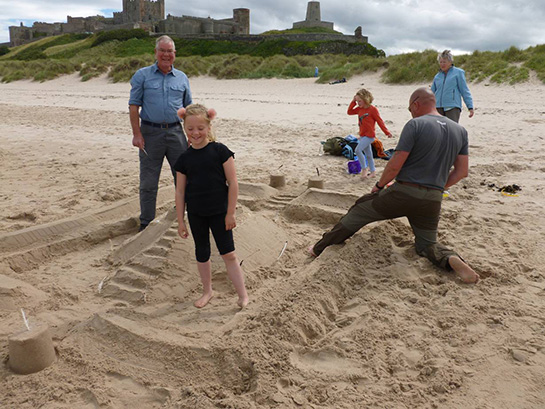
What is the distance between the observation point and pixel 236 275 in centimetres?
331

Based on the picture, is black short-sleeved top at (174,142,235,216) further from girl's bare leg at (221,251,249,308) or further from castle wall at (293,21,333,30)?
castle wall at (293,21,333,30)

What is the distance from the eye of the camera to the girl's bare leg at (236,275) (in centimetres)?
328

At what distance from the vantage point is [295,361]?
269 cm

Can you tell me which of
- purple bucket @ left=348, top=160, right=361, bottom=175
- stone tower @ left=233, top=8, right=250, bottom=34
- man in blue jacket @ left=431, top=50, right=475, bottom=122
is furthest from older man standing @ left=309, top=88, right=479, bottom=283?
stone tower @ left=233, top=8, right=250, bottom=34

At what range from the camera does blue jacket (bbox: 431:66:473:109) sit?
6102mm

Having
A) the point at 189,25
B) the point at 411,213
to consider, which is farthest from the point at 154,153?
the point at 189,25

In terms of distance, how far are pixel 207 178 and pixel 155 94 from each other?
1655mm

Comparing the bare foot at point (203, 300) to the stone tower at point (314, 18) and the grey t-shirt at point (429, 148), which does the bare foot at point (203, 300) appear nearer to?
the grey t-shirt at point (429, 148)

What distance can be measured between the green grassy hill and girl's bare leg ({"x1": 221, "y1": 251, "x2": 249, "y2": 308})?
14.4 m

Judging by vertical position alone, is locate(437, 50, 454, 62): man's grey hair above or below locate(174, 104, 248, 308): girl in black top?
above

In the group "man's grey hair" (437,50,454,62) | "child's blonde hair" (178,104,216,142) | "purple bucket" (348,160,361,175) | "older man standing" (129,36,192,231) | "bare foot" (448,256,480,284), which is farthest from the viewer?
"purple bucket" (348,160,361,175)

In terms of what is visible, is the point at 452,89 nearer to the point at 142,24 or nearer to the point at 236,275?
the point at 236,275

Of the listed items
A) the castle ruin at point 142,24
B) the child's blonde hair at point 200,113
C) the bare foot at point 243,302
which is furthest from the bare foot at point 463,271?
the castle ruin at point 142,24

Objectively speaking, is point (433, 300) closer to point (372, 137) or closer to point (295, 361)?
point (295, 361)
